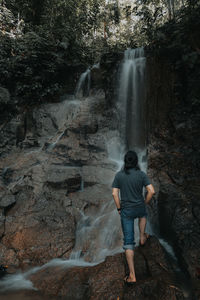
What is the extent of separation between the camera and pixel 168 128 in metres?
7.16

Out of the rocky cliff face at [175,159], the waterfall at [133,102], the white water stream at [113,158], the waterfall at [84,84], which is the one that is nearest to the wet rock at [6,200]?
the white water stream at [113,158]

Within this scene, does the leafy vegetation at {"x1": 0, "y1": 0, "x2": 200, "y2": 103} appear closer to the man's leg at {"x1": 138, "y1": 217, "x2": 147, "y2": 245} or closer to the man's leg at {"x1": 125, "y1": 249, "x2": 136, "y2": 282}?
the man's leg at {"x1": 138, "y1": 217, "x2": 147, "y2": 245}

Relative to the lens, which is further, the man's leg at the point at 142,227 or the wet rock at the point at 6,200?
the wet rock at the point at 6,200

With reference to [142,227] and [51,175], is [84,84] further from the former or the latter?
[142,227]

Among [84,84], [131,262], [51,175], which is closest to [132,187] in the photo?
[131,262]

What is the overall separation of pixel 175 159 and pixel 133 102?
4.46 meters

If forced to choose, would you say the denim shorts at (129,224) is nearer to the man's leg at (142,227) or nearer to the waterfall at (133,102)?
the man's leg at (142,227)

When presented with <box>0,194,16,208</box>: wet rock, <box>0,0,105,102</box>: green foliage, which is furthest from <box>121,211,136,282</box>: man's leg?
<box>0,0,105,102</box>: green foliage

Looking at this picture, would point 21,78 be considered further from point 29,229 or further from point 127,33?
point 127,33

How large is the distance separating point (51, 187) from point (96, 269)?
12.9 feet

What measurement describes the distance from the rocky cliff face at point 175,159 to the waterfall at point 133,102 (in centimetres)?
113

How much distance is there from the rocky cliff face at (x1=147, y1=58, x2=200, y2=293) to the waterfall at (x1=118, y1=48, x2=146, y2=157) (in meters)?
1.13

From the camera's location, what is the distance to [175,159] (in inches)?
A: 243

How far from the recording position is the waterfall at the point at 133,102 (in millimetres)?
9327
